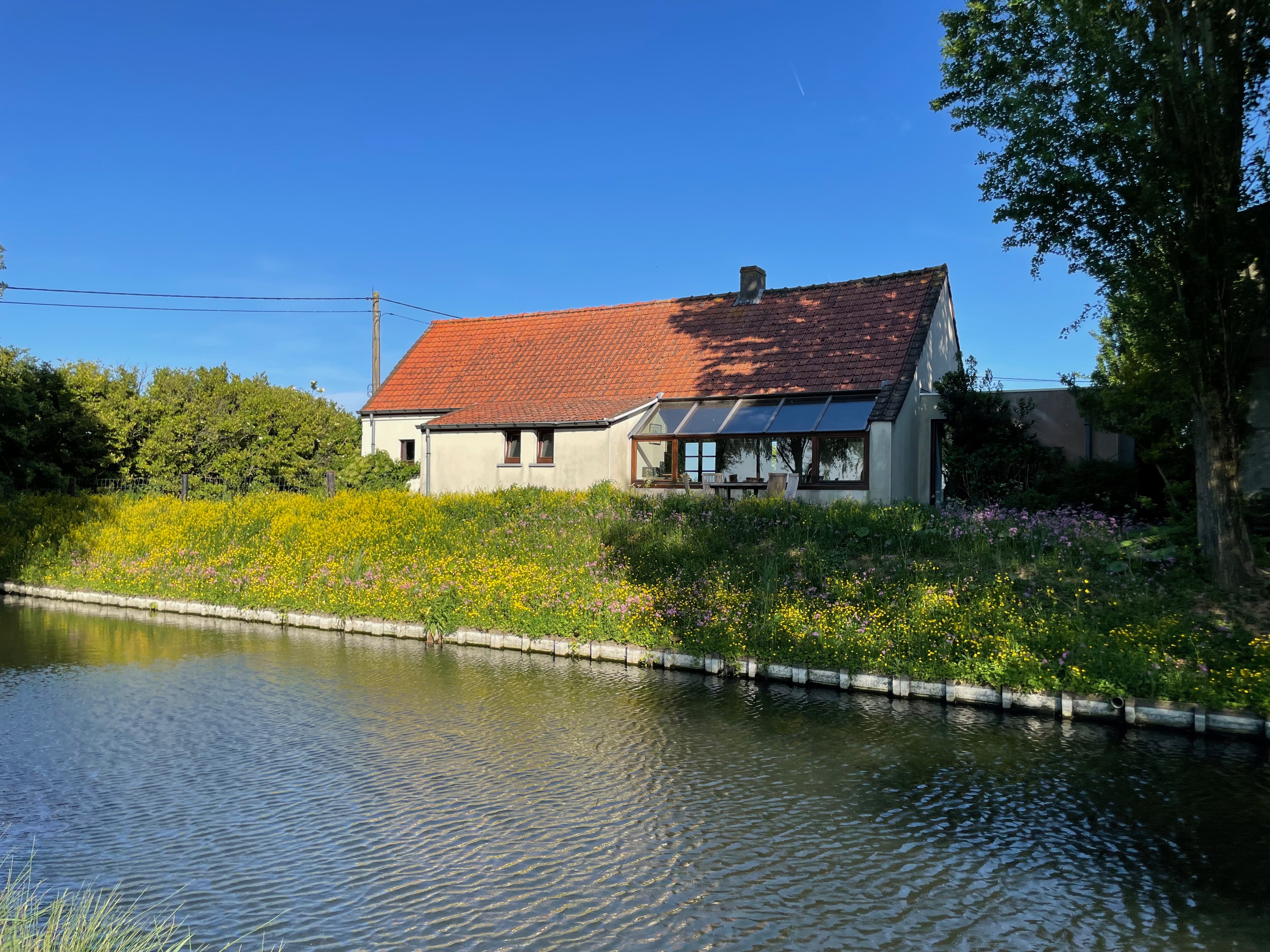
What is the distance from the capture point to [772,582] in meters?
13.6

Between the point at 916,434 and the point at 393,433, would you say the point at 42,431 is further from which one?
the point at 916,434

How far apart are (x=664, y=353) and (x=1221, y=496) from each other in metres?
17.7

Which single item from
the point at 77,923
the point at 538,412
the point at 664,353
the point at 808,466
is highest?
the point at 664,353

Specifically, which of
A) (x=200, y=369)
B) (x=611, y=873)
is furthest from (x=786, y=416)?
(x=200, y=369)

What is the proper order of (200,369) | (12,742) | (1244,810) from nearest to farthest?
(1244,810)
(12,742)
(200,369)

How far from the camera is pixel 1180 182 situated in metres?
12.4

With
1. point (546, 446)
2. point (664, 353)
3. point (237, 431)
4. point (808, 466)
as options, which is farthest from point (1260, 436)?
point (237, 431)

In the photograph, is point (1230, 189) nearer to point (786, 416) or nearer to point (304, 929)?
point (786, 416)

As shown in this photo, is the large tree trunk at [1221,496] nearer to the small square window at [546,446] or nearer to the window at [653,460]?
the window at [653,460]

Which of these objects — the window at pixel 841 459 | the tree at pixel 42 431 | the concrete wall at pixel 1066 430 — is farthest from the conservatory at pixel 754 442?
the tree at pixel 42 431

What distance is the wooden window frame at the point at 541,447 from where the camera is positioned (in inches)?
1011

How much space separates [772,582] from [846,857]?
7.38 metres

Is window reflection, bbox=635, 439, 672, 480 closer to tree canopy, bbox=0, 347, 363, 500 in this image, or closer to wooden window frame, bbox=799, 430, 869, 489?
wooden window frame, bbox=799, 430, 869, 489

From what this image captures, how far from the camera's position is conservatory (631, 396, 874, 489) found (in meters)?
22.1
